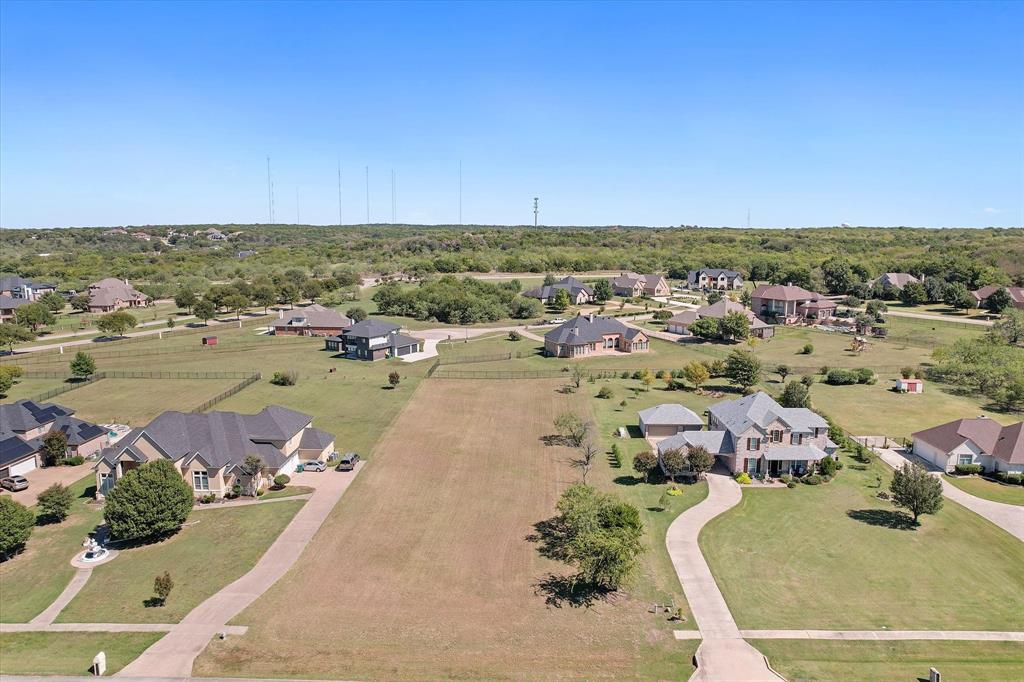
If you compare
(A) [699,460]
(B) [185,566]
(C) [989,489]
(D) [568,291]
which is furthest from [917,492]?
(D) [568,291]

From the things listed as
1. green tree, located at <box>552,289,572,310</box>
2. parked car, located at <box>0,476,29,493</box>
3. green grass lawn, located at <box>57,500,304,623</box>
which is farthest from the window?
green tree, located at <box>552,289,572,310</box>

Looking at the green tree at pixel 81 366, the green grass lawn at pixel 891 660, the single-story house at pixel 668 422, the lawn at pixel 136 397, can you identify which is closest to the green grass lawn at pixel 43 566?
the lawn at pixel 136 397

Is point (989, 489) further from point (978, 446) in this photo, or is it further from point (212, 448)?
point (212, 448)

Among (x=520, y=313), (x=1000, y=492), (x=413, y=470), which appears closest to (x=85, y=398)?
(x=413, y=470)

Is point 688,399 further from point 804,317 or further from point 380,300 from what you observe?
point 380,300

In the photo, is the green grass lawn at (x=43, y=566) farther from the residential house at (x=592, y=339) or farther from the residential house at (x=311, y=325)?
the residential house at (x=311, y=325)

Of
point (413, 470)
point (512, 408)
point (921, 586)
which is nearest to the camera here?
point (921, 586)

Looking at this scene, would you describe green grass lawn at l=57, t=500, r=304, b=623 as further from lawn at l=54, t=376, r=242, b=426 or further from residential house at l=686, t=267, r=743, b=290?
residential house at l=686, t=267, r=743, b=290
